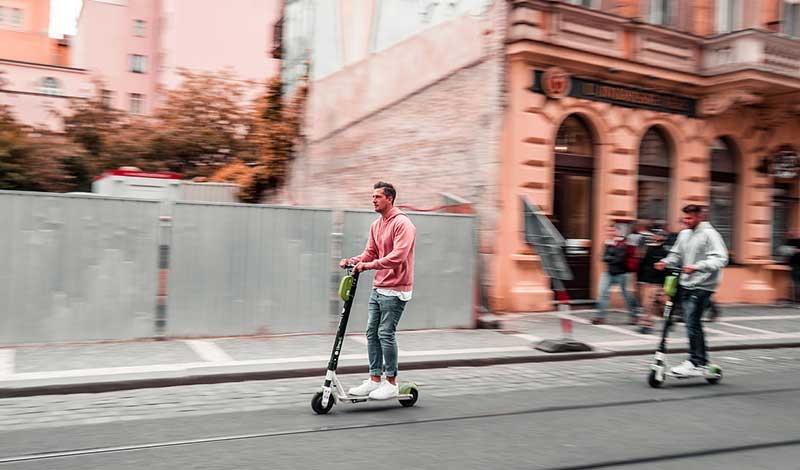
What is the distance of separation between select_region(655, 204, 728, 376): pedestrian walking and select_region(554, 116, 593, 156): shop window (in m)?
A: 7.40

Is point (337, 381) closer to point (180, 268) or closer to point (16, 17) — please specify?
point (180, 268)

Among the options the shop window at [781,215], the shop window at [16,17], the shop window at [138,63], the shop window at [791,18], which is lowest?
the shop window at [781,215]

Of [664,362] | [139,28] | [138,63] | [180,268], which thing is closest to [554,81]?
[664,362]

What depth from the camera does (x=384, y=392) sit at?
646 centimetres

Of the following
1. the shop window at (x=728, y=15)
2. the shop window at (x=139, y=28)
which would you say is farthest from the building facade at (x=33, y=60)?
the shop window at (x=728, y=15)

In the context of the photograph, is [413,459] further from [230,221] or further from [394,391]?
[230,221]

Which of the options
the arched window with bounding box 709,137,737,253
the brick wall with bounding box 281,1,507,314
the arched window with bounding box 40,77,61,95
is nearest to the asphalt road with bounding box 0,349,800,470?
the brick wall with bounding box 281,1,507,314

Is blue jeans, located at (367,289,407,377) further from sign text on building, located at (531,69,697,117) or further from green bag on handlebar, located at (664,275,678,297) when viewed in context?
sign text on building, located at (531,69,697,117)

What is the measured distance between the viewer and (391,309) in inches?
254

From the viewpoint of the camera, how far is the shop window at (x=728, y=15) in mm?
17828

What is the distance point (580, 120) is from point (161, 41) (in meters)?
45.1

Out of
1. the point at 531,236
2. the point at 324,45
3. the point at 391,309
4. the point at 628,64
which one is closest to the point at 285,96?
the point at 324,45

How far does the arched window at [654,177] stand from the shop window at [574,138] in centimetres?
150

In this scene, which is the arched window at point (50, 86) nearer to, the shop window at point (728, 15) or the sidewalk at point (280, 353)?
the shop window at point (728, 15)
